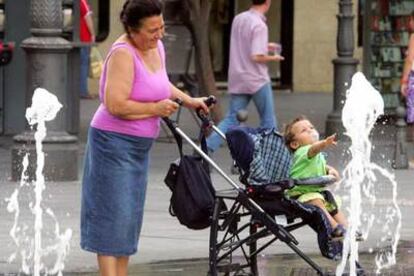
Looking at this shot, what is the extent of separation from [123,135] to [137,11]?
2.07ft

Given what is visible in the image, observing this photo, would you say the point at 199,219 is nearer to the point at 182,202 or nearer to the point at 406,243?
the point at 182,202

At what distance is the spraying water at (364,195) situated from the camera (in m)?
8.70

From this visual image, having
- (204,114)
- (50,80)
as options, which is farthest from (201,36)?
(204,114)

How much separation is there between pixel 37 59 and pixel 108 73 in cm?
583

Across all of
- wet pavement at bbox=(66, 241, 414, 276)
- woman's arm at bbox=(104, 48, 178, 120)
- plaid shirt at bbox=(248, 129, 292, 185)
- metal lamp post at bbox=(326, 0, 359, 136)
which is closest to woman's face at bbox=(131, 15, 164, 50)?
woman's arm at bbox=(104, 48, 178, 120)

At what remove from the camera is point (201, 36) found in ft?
53.8

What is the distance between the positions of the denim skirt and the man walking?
660cm

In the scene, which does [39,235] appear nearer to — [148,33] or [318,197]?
[318,197]

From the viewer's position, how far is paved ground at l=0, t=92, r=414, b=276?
372 inches

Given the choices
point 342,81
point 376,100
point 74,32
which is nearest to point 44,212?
point 376,100

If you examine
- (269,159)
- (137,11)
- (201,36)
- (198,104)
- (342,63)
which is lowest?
(269,159)

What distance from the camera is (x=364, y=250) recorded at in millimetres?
10266

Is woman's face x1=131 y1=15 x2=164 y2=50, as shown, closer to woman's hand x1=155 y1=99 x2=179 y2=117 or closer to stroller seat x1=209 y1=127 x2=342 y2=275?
woman's hand x1=155 y1=99 x2=179 y2=117

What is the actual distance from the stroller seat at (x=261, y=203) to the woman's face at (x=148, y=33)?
1057 millimetres
